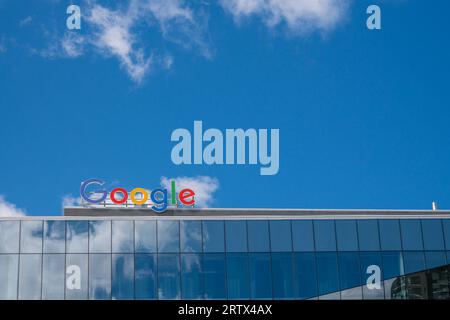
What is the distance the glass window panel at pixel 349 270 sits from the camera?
2272 inches

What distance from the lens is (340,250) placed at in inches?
2296

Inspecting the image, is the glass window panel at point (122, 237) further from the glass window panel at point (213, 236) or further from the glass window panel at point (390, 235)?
the glass window panel at point (390, 235)

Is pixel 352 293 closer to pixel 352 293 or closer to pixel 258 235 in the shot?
pixel 352 293

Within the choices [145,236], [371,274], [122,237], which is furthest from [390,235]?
[122,237]

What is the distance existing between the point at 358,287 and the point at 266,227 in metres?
8.22

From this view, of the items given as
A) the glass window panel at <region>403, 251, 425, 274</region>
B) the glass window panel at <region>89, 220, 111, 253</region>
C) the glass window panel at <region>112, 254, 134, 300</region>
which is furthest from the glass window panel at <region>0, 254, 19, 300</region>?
the glass window panel at <region>403, 251, 425, 274</region>

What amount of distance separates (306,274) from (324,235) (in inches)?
131

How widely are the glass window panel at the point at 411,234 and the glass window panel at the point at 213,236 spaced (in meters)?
14.0

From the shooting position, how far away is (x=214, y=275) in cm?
5731

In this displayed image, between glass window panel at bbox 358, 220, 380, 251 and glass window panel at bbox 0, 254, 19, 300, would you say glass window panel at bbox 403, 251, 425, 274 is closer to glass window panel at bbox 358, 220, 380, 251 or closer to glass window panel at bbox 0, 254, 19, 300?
glass window panel at bbox 358, 220, 380, 251

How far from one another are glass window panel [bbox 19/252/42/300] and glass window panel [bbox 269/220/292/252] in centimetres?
1738

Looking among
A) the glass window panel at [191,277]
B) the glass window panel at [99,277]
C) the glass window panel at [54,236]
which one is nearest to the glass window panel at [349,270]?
the glass window panel at [191,277]

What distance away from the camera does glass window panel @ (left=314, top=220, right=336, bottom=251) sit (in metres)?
58.3
